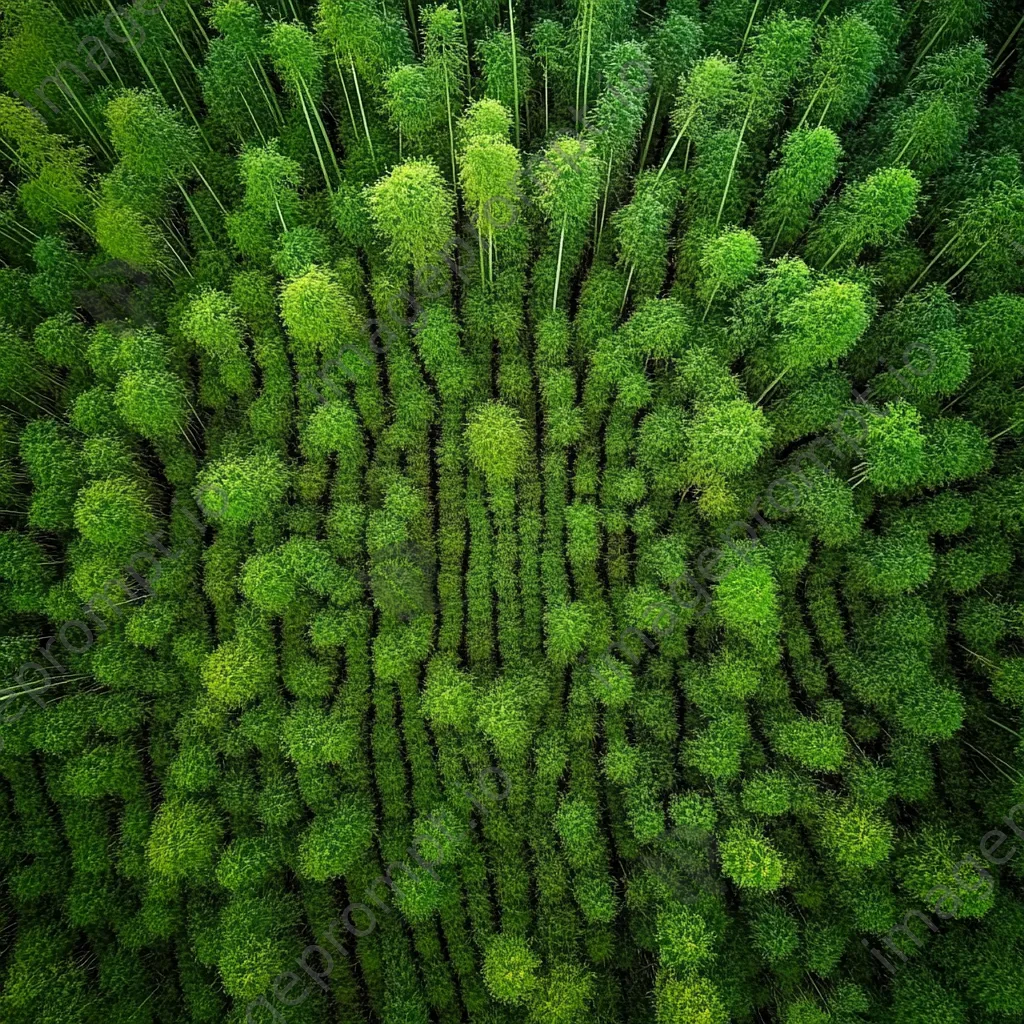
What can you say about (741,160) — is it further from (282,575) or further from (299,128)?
(282,575)

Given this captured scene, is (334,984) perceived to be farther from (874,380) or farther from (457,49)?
(457,49)

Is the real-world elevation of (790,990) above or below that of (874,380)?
below

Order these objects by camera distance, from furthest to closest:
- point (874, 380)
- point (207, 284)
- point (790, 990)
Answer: point (207, 284) → point (874, 380) → point (790, 990)

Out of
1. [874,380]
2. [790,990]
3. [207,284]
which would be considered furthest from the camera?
[207,284]

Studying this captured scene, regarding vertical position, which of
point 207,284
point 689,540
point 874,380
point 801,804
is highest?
point 207,284

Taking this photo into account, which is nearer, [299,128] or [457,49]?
[457,49]

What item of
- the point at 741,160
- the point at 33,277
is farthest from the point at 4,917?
the point at 741,160
